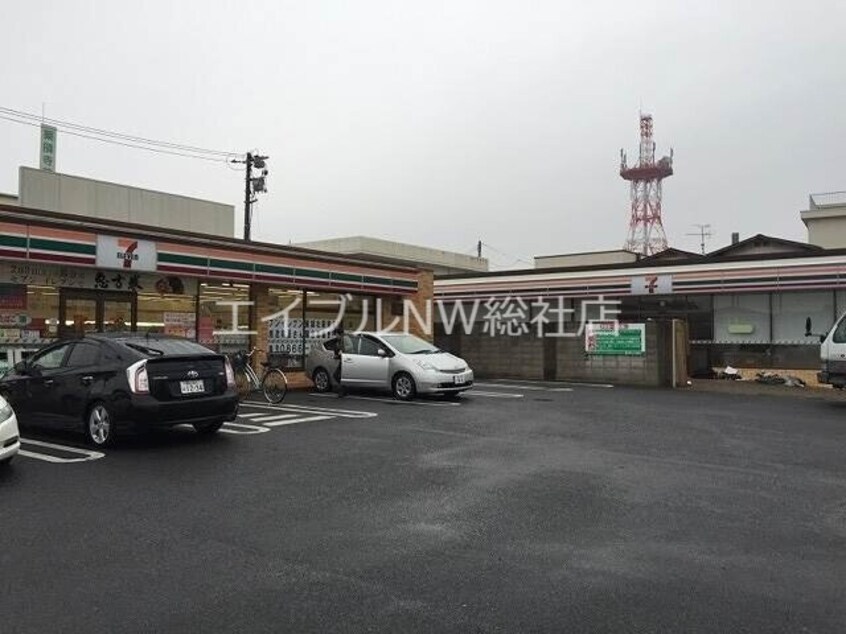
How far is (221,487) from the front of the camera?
6.95 meters

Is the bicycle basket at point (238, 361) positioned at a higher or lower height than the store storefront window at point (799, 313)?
lower

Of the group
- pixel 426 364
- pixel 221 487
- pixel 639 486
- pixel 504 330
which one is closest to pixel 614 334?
pixel 504 330

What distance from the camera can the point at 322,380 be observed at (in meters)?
17.3

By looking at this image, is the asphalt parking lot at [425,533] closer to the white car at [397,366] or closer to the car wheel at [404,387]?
the white car at [397,366]

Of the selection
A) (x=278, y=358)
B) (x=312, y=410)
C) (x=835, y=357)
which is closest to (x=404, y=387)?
Result: (x=312, y=410)

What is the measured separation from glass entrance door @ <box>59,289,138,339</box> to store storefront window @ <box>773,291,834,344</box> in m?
17.8

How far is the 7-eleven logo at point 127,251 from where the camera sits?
1434 cm

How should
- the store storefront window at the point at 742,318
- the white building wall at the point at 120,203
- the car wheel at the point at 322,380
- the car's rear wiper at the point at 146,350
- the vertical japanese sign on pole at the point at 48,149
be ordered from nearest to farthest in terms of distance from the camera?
the car's rear wiper at the point at 146,350
the car wheel at the point at 322,380
the store storefront window at the point at 742,318
the white building wall at the point at 120,203
the vertical japanese sign on pole at the point at 48,149

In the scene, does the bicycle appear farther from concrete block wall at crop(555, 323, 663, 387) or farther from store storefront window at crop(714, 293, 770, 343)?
store storefront window at crop(714, 293, 770, 343)

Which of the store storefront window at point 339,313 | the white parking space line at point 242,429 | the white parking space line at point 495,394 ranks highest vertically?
the store storefront window at point 339,313

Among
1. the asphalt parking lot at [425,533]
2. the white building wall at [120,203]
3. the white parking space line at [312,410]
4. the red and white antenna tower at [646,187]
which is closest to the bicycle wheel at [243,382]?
the white parking space line at [312,410]

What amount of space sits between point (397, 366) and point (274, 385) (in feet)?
8.40

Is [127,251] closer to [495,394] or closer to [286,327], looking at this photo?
[286,327]

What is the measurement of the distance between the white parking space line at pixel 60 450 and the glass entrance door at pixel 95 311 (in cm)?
499
